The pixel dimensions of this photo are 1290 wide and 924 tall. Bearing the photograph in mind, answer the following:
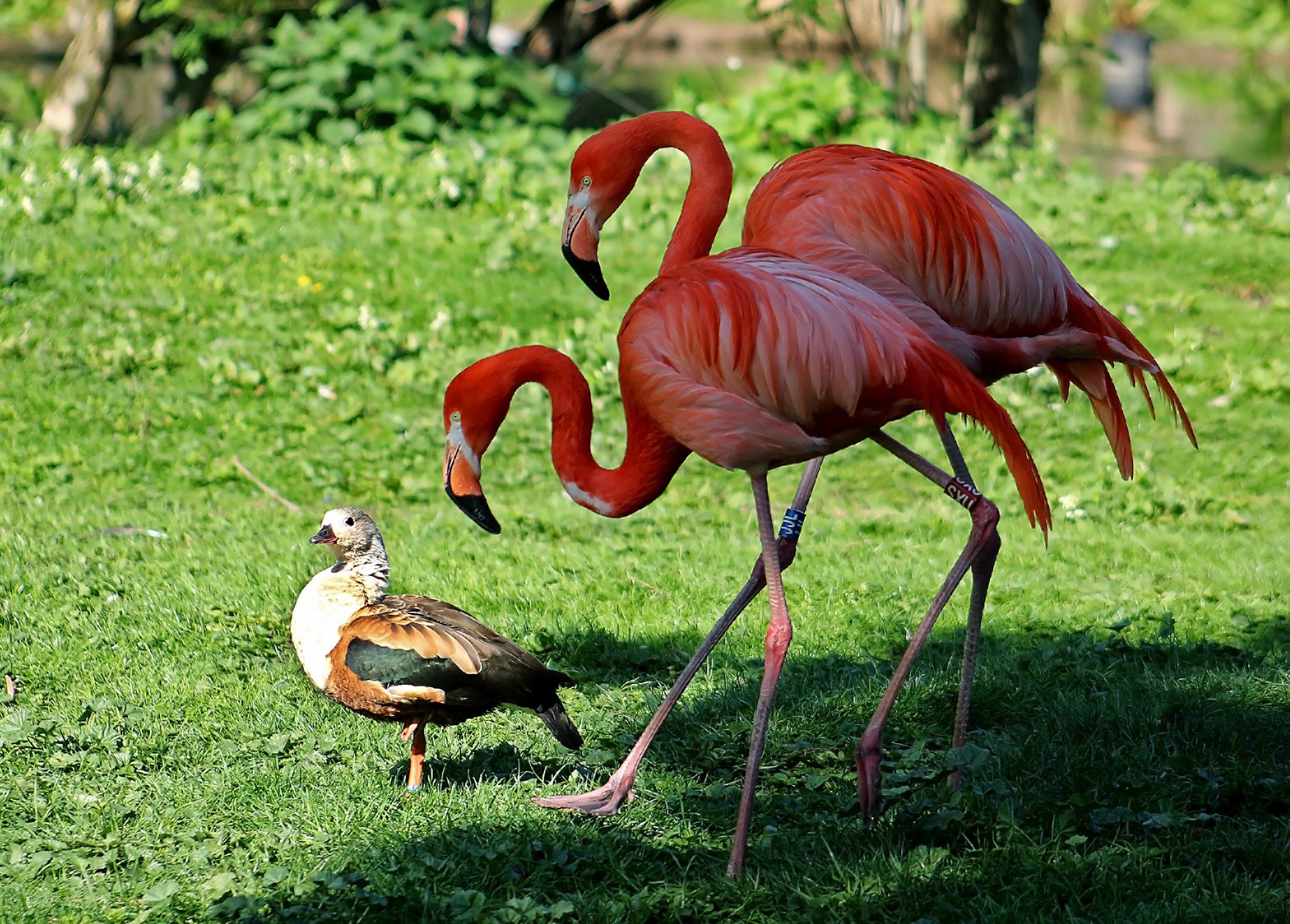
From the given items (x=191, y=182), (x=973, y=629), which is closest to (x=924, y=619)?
(x=973, y=629)

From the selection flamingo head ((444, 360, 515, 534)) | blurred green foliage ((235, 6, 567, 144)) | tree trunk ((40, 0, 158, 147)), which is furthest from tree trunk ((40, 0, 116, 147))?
flamingo head ((444, 360, 515, 534))

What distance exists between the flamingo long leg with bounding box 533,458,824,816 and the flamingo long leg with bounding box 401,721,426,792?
0.33 m

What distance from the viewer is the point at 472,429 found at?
4.07 m

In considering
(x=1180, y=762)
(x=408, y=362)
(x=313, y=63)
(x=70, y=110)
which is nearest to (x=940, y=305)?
(x=1180, y=762)

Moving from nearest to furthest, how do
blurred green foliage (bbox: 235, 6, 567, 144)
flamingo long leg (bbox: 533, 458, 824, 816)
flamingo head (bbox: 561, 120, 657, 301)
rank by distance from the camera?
1. flamingo long leg (bbox: 533, 458, 824, 816)
2. flamingo head (bbox: 561, 120, 657, 301)
3. blurred green foliage (bbox: 235, 6, 567, 144)

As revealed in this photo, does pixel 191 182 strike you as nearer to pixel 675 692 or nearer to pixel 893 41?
pixel 893 41

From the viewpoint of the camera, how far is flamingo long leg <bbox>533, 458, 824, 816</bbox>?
3984 mm

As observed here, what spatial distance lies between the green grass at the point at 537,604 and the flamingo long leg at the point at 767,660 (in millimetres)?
104

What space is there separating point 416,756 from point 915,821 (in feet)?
4.43

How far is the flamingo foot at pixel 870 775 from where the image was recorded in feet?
12.7

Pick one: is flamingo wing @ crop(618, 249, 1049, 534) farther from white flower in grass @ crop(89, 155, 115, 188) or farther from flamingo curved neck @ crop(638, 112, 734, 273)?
white flower in grass @ crop(89, 155, 115, 188)

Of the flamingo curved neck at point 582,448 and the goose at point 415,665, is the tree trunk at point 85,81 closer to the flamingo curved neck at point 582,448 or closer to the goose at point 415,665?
the goose at point 415,665

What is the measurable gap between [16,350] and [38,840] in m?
4.55

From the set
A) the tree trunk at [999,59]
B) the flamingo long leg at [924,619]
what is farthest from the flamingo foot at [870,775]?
the tree trunk at [999,59]
